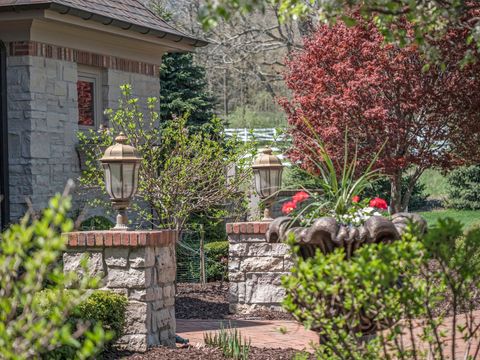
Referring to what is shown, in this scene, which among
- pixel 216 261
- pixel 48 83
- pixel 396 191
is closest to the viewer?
pixel 48 83

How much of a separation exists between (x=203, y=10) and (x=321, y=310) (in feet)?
5.22

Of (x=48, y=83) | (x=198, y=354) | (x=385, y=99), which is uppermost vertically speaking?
(x=48, y=83)

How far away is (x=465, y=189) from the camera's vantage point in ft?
84.4

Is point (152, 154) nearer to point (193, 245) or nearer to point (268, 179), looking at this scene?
point (268, 179)

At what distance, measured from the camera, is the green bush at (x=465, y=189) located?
82.9 feet

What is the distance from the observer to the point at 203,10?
437 cm

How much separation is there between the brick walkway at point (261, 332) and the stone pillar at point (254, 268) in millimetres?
688

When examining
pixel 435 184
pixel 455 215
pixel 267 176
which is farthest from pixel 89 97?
pixel 435 184

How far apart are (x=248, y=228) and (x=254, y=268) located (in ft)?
1.54

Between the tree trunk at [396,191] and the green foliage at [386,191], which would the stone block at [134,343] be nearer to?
the tree trunk at [396,191]

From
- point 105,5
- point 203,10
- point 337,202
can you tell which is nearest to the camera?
point 203,10

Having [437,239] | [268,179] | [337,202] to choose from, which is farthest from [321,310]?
[268,179]

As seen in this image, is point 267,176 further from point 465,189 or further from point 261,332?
point 465,189

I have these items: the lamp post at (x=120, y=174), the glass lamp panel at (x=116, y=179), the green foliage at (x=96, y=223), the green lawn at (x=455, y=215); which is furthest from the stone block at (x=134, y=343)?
the green lawn at (x=455, y=215)
